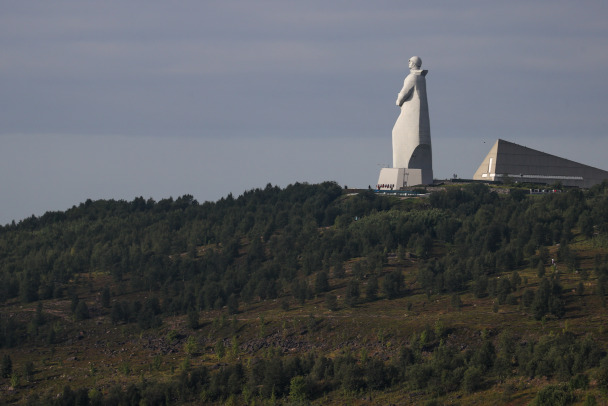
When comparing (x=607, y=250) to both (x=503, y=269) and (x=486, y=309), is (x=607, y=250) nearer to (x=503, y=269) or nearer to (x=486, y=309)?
(x=503, y=269)

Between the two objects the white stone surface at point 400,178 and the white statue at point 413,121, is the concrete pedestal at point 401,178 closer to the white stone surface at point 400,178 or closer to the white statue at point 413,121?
the white stone surface at point 400,178

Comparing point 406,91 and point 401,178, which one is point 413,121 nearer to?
point 406,91

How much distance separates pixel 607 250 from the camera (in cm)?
8062

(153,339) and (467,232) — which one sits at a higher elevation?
(467,232)

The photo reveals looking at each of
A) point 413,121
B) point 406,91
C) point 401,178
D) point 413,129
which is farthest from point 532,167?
point 406,91

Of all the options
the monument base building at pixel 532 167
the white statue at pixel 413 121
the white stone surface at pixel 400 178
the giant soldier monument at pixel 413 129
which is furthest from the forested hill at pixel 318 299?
the monument base building at pixel 532 167

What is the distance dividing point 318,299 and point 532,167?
3539 centimetres

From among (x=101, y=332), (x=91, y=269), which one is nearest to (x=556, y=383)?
(x=101, y=332)

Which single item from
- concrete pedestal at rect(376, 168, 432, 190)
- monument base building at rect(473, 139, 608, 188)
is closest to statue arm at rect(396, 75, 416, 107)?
concrete pedestal at rect(376, 168, 432, 190)

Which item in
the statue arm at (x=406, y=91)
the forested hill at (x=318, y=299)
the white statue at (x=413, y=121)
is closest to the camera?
the forested hill at (x=318, y=299)

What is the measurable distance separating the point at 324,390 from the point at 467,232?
31766mm

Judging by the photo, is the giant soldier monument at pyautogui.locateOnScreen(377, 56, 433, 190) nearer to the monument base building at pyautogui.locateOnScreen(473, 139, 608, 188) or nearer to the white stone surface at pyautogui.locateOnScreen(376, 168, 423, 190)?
the white stone surface at pyautogui.locateOnScreen(376, 168, 423, 190)

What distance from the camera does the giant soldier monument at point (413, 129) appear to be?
9981cm

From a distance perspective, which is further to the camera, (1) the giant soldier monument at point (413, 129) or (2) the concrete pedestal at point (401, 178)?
(2) the concrete pedestal at point (401, 178)
